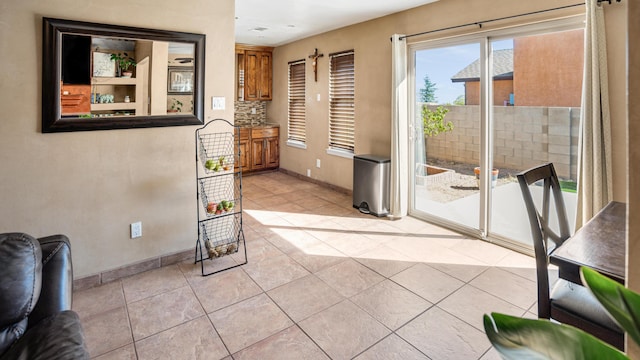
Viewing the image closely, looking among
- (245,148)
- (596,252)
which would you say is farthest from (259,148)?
(596,252)

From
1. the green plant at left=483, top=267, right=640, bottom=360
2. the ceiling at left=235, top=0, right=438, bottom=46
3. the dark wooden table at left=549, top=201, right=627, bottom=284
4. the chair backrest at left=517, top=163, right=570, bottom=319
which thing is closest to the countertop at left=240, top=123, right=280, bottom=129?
the ceiling at left=235, top=0, right=438, bottom=46

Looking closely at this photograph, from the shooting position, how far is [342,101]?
536 centimetres

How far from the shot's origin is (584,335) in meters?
0.52

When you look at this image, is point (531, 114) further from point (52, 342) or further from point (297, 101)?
point (297, 101)

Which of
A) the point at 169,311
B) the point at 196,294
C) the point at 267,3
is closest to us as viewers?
the point at 169,311

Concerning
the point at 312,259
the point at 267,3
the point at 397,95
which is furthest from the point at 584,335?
the point at 267,3

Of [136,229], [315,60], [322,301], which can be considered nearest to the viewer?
[322,301]

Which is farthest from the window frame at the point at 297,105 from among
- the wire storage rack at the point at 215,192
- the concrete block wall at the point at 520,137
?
the wire storage rack at the point at 215,192

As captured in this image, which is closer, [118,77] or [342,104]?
[118,77]

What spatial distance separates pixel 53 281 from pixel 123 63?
5.91 feet

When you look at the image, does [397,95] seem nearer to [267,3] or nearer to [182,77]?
[267,3]

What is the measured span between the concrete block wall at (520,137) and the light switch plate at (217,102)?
7.84 ft

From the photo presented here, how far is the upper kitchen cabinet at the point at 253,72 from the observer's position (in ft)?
21.7

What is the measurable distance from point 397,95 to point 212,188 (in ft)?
7.71
